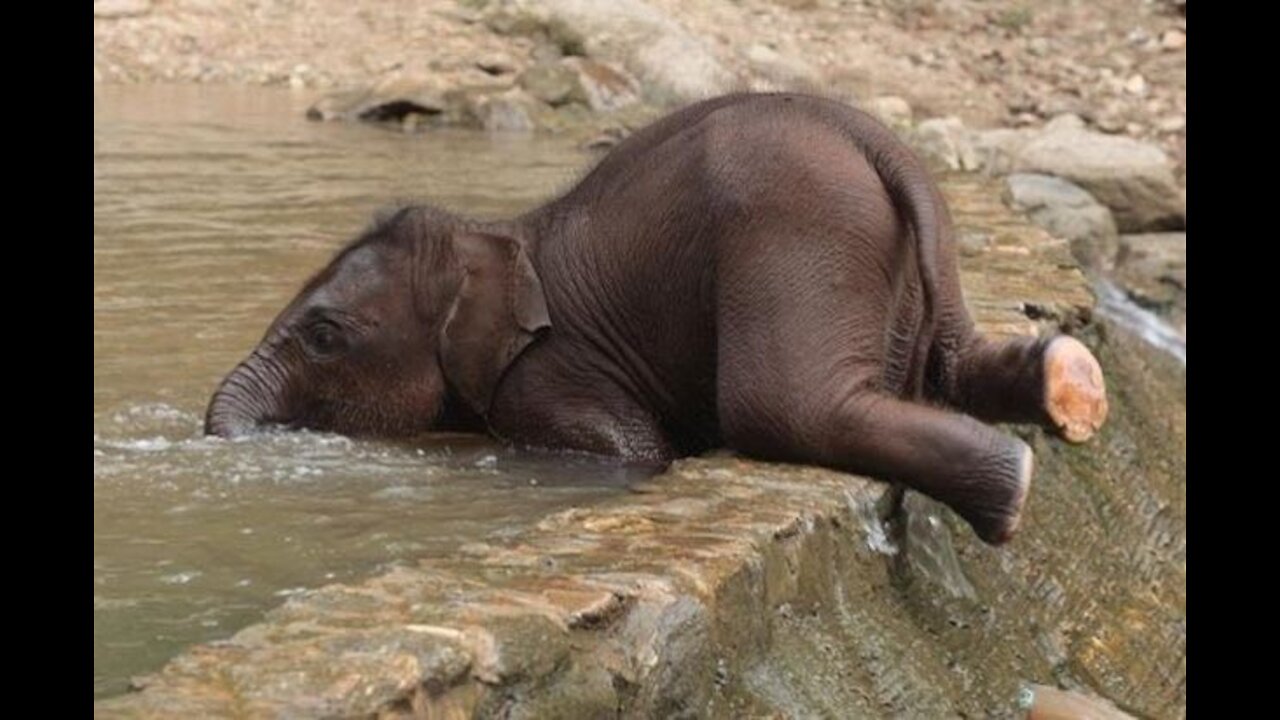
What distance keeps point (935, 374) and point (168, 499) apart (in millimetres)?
2247

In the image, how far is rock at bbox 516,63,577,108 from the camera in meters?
17.6

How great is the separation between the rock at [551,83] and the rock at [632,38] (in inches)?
27.5

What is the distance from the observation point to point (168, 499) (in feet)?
19.1

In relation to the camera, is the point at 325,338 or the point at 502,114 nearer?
the point at 325,338

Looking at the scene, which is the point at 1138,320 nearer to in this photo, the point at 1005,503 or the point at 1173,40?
the point at 1005,503

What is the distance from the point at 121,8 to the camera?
21016mm

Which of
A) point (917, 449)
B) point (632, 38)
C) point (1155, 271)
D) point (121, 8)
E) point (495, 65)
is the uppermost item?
point (121, 8)

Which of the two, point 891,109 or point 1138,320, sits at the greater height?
point 891,109

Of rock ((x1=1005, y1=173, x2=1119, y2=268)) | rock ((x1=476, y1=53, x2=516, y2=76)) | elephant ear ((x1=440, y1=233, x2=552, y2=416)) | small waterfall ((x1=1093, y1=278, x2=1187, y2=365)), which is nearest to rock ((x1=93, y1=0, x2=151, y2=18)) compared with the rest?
rock ((x1=476, y1=53, x2=516, y2=76))

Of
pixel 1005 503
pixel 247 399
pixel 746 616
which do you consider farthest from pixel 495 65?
pixel 746 616

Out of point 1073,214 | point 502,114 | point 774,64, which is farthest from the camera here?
point 774,64

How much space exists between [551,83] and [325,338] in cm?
1102

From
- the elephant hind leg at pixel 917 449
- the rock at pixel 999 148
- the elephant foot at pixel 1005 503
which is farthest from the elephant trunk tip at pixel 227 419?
the rock at pixel 999 148

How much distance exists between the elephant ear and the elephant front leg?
127 cm
